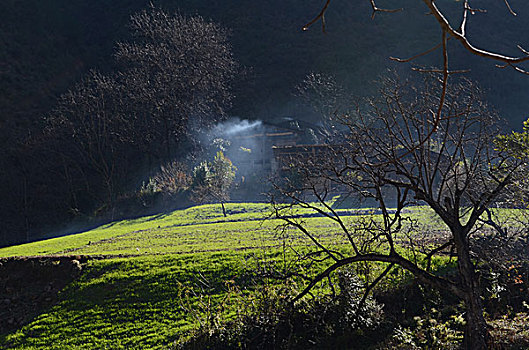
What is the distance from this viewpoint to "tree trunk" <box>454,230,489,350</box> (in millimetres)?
4801

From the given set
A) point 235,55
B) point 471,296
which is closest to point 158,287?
point 471,296

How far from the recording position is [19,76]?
35.7m

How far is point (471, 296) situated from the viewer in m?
4.79

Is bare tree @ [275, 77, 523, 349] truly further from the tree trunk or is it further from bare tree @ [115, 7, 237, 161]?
bare tree @ [115, 7, 237, 161]

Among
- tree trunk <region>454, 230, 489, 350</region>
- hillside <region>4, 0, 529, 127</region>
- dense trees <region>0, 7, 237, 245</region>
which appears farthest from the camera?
hillside <region>4, 0, 529, 127</region>

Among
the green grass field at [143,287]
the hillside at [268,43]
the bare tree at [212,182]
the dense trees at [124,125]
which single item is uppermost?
the hillside at [268,43]

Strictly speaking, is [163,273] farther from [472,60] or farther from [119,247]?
[472,60]

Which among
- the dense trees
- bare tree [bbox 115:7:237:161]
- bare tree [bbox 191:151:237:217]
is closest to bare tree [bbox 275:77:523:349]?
bare tree [bbox 191:151:237:217]

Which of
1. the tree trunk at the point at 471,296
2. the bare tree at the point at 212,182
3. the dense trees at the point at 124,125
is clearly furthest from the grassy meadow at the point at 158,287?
the dense trees at the point at 124,125

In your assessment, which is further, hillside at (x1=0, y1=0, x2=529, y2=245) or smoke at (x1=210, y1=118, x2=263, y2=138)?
smoke at (x1=210, y1=118, x2=263, y2=138)

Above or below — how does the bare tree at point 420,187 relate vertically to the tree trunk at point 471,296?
above

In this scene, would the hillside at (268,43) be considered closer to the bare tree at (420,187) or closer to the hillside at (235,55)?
the hillside at (235,55)

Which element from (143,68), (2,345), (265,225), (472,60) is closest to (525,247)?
(265,225)

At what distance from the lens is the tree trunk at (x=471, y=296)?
189 inches
